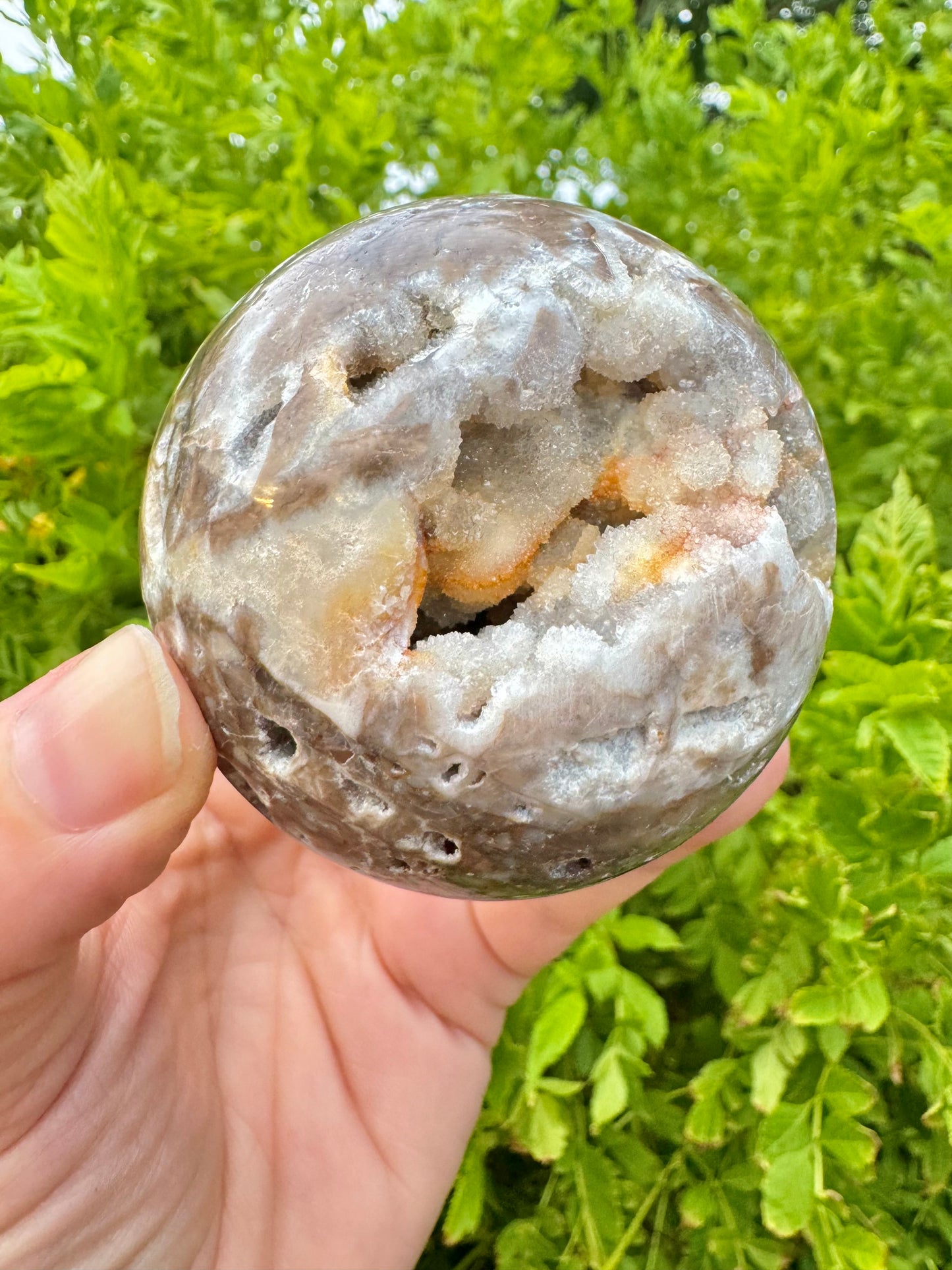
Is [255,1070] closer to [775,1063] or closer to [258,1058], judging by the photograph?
[258,1058]

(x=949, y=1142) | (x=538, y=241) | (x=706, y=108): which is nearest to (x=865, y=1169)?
(x=949, y=1142)

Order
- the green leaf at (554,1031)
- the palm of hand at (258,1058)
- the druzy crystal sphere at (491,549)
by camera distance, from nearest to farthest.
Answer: the druzy crystal sphere at (491,549) → the palm of hand at (258,1058) → the green leaf at (554,1031)

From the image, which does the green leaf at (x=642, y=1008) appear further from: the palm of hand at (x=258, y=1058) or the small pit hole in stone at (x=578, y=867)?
the small pit hole in stone at (x=578, y=867)

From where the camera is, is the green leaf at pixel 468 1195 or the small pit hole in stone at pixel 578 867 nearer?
the small pit hole in stone at pixel 578 867

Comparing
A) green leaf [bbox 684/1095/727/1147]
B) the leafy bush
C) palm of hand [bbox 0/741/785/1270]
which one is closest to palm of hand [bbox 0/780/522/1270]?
palm of hand [bbox 0/741/785/1270]

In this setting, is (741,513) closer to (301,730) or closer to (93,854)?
(301,730)

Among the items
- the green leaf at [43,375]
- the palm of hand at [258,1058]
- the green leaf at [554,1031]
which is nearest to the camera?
the palm of hand at [258,1058]

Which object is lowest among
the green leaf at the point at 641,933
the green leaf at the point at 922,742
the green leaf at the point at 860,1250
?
the green leaf at the point at 860,1250

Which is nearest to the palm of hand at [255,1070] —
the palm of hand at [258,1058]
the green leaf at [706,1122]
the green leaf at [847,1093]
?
the palm of hand at [258,1058]
